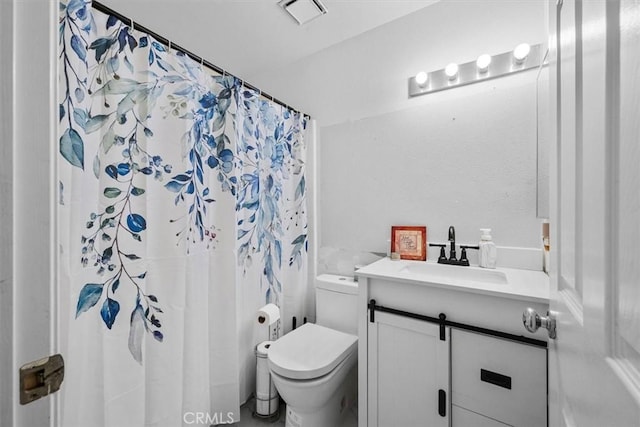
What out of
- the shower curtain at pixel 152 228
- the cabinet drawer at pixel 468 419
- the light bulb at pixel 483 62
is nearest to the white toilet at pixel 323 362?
the shower curtain at pixel 152 228

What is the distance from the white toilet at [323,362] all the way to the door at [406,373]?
0.20 metres

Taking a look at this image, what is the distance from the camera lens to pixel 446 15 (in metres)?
1.52

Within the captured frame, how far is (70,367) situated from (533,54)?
234cm

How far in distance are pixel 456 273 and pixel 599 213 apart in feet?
3.75

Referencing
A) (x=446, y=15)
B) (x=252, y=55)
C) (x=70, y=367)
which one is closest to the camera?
(x=70, y=367)

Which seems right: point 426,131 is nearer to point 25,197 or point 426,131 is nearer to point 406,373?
point 406,373

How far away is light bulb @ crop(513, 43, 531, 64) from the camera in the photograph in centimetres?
127

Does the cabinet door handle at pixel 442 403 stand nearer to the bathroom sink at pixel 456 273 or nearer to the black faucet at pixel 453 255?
the bathroom sink at pixel 456 273

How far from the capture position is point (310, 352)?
1.36 metres

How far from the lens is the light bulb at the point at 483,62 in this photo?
4.48 ft

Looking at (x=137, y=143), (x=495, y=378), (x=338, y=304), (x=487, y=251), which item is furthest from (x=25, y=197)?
(x=487, y=251)

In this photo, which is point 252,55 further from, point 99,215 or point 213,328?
point 213,328

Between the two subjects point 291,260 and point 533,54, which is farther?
point 291,260

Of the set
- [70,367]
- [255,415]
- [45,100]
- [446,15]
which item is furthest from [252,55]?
[255,415]
